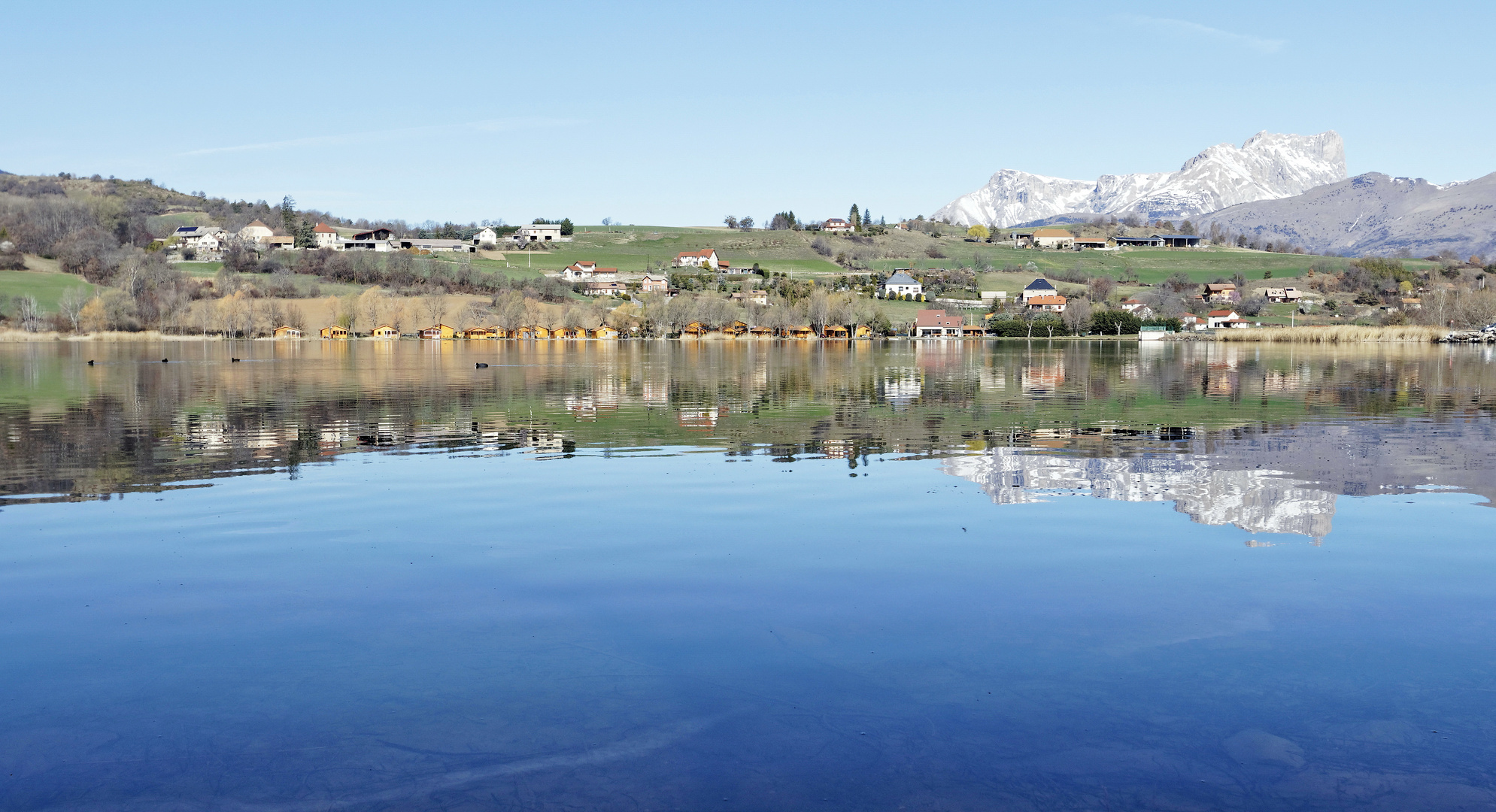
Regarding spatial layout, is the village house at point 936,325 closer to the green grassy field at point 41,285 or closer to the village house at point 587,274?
the village house at point 587,274

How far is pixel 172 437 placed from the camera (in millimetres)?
25891

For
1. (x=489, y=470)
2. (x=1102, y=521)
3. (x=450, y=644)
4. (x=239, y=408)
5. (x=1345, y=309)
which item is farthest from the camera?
(x=1345, y=309)

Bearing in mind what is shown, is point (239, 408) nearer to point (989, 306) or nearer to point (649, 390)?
point (649, 390)

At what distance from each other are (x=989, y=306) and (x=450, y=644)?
170226 millimetres

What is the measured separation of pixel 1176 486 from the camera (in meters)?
18.5

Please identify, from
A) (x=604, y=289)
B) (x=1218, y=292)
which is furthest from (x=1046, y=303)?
(x=604, y=289)

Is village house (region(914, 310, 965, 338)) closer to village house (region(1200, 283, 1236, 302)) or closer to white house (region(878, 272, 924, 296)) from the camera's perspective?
white house (region(878, 272, 924, 296))

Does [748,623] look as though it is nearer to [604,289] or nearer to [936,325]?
[936,325]

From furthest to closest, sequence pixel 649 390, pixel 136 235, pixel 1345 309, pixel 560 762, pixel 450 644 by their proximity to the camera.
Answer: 1. pixel 136 235
2. pixel 1345 309
3. pixel 649 390
4. pixel 450 644
5. pixel 560 762

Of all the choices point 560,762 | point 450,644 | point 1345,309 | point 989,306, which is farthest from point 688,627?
point 1345,309

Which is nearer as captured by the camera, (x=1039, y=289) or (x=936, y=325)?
(x=936, y=325)

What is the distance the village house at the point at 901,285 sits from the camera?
184000 mm

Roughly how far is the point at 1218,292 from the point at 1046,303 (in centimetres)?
3396

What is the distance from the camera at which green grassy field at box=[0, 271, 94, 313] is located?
13200 centimetres
